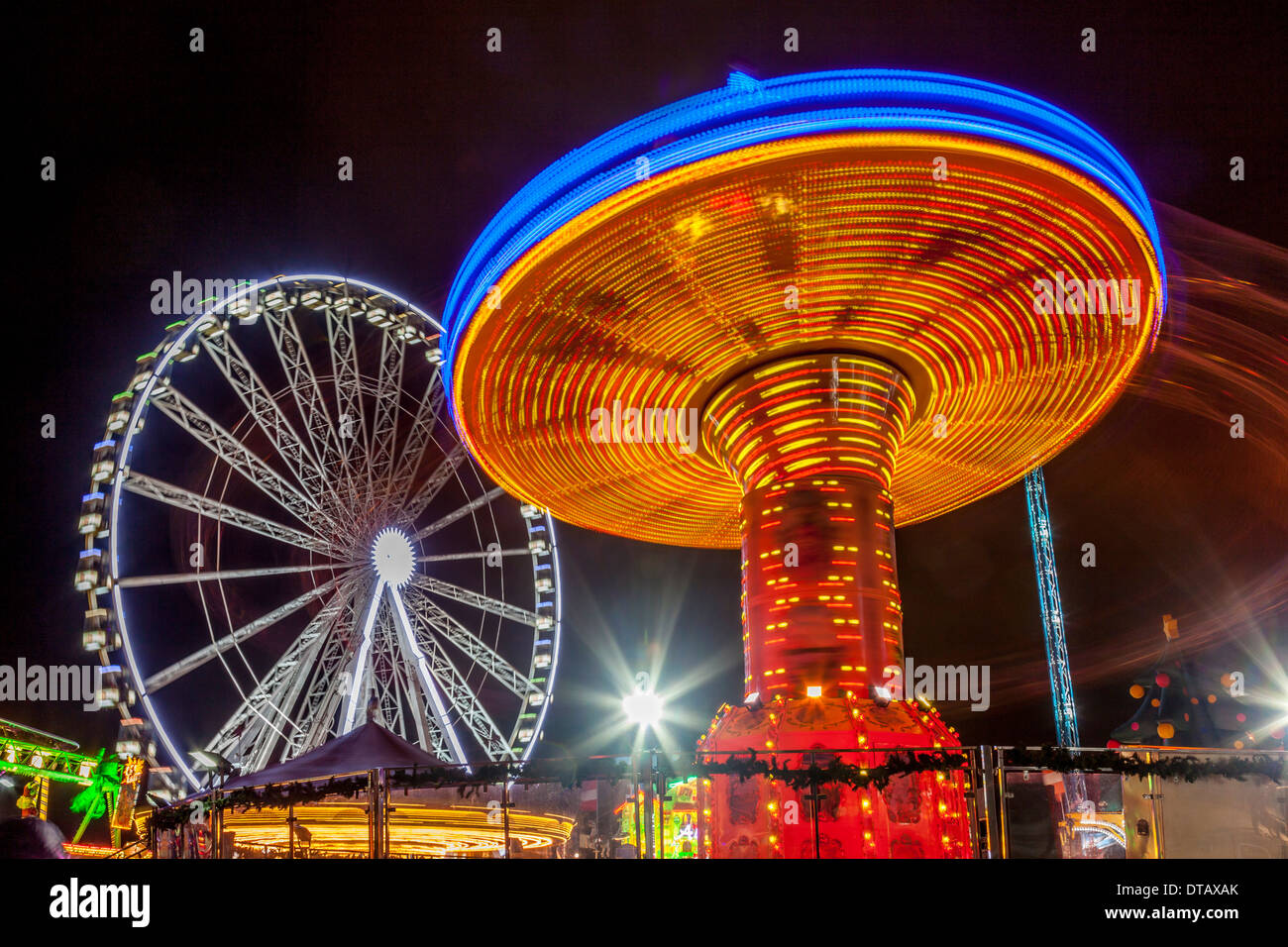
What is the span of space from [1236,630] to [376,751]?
85.1 ft

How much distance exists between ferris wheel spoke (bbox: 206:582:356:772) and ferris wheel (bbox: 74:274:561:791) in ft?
0.11

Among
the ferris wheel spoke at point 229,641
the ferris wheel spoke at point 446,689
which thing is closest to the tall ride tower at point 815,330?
the ferris wheel spoke at point 446,689

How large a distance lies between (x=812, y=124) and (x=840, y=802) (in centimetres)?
793

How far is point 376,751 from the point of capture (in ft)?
48.7

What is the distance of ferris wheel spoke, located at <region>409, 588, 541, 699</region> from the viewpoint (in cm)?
2108

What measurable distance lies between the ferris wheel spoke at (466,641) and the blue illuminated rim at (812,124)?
11.0 meters

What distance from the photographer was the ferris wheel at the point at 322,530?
1880cm

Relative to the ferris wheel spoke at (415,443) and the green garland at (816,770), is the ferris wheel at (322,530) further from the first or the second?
the green garland at (816,770)

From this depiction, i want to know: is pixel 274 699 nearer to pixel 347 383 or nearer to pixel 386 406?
pixel 386 406

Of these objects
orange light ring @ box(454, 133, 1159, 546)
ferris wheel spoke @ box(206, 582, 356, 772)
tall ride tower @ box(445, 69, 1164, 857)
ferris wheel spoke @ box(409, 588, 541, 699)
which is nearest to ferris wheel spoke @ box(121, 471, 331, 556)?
ferris wheel spoke @ box(206, 582, 356, 772)

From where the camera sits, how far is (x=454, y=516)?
2259cm

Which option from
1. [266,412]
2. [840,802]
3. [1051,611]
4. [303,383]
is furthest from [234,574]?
[1051,611]
